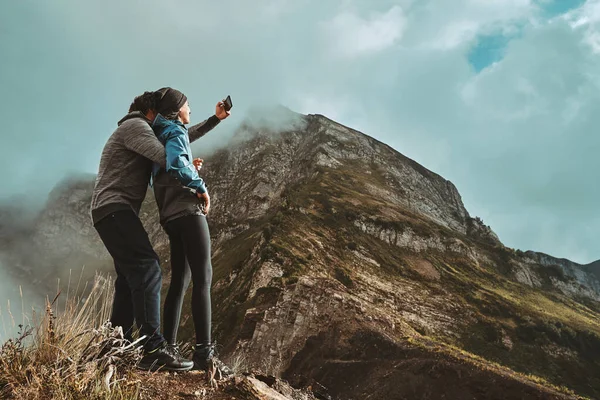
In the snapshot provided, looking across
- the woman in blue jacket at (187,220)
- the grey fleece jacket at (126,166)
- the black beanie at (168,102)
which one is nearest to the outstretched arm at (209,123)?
the black beanie at (168,102)

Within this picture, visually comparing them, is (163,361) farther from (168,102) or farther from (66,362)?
(168,102)

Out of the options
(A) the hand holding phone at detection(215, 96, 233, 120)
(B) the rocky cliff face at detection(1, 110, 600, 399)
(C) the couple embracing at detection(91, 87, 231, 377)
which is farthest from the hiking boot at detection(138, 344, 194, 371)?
(B) the rocky cliff face at detection(1, 110, 600, 399)

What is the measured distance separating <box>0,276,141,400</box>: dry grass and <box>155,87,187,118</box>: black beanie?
1.77 meters

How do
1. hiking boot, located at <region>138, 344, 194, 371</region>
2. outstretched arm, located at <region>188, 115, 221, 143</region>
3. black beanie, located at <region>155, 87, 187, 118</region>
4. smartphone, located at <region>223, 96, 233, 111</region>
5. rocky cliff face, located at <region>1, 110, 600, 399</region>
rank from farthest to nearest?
rocky cliff face, located at <region>1, 110, 600, 399</region>
outstretched arm, located at <region>188, 115, 221, 143</region>
smartphone, located at <region>223, 96, 233, 111</region>
black beanie, located at <region>155, 87, 187, 118</region>
hiking boot, located at <region>138, 344, 194, 371</region>

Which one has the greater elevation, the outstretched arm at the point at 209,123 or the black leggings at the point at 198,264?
the outstretched arm at the point at 209,123

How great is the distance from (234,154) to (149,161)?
6237cm

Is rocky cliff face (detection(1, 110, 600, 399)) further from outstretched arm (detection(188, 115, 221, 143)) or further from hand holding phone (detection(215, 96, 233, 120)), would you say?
hand holding phone (detection(215, 96, 233, 120))

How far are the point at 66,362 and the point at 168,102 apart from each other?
226cm

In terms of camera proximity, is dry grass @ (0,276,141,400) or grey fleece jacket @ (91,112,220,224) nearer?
dry grass @ (0,276,141,400)

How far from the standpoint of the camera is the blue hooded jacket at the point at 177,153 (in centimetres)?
319

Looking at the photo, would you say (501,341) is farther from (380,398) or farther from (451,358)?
(380,398)

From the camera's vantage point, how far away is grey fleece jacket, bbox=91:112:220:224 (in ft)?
10.5

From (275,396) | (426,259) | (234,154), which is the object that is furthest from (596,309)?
(234,154)

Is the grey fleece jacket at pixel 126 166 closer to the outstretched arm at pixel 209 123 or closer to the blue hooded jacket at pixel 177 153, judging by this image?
the blue hooded jacket at pixel 177 153
